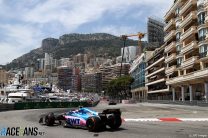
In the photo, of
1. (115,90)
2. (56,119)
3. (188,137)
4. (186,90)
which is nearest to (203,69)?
(186,90)

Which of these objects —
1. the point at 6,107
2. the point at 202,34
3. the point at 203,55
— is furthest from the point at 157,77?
the point at 6,107

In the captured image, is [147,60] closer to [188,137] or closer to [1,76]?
[1,76]

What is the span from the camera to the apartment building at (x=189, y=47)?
6041 cm

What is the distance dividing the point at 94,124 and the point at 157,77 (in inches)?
3975

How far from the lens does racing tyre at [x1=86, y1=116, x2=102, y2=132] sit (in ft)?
51.3

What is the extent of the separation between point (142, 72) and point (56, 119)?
128057 millimetres

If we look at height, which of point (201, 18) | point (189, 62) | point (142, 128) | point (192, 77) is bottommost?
point (142, 128)

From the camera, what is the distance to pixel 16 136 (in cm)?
1480

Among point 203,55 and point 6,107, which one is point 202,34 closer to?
point 203,55

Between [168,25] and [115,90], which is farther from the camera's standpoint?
[115,90]

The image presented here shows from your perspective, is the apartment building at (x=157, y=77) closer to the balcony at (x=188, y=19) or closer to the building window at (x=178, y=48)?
the building window at (x=178, y=48)

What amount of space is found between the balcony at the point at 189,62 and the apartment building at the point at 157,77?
83.5ft

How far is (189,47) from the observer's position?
66.6 meters

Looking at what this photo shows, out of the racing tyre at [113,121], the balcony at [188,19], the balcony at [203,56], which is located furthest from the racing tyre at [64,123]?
the balcony at [188,19]
